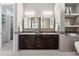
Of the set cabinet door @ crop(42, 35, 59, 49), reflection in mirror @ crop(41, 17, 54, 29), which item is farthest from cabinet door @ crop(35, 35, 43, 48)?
reflection in mirror @ crop(41, 17, 54, 29)

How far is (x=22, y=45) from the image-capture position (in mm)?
2895

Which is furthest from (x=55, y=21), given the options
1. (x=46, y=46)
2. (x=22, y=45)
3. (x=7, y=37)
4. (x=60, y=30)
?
(x=7, y=37)

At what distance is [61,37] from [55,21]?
0.51 metres

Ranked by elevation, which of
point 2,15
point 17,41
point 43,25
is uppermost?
point 2,15

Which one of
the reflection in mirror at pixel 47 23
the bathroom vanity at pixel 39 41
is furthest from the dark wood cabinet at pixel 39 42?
the reflection in mirror at pixel 47 23

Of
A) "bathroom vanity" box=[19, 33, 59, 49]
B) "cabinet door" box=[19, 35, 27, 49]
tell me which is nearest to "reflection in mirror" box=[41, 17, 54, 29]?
"bathroom vanity" box=[19, 33, 59, 49]

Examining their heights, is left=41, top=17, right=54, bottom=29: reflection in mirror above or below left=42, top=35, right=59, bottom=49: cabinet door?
above

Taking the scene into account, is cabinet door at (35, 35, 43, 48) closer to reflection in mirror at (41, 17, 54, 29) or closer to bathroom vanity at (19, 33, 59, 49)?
bathroom vanity at (19, 33, 59, 49)

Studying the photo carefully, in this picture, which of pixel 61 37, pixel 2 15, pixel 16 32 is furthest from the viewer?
pixel 61 37

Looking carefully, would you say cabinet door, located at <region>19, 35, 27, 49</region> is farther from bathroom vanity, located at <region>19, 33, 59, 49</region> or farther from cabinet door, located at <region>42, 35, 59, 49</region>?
cabinet door, located at <region>42, 35, 59, 49</region>

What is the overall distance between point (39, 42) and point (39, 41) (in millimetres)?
31

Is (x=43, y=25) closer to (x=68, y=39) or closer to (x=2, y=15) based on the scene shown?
(x=68, y=39)

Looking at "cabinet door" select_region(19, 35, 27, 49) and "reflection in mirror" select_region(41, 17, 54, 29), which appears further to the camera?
"reflection in mirror" select_region(41, 17, 54, 29)

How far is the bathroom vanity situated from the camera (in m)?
2.89
